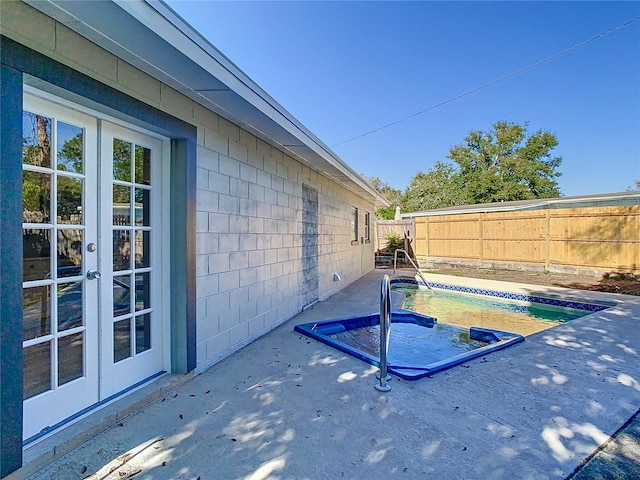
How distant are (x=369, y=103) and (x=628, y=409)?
13.8 m

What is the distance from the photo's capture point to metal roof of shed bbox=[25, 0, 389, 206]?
6.08 feet

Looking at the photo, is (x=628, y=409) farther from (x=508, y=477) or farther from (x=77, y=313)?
(x=77, y=313)

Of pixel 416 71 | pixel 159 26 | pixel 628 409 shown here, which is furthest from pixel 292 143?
pixel 416 71

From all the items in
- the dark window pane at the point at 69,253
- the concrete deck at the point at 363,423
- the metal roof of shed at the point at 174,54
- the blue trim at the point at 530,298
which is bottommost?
the blue trim at the point at 530,298

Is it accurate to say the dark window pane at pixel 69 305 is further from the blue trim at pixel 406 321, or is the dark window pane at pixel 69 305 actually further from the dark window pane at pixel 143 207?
the blue trim at pixel 406 321

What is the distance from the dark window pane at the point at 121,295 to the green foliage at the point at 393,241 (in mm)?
14970

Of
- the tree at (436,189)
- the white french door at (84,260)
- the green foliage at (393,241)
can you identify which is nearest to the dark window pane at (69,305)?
the white french door at (84,260)

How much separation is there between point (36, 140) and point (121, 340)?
1.53 metres

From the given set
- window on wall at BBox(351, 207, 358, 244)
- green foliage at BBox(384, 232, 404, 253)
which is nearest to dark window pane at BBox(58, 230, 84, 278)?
window on wall at BBox(351, 207, 358, 244)

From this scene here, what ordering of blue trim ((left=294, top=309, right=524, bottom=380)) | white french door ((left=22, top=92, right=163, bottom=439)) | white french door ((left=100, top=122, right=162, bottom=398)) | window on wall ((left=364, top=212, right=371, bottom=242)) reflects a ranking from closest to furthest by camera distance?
white french door ((left=22, top=92, right=163, bottom=439))
white french door ((left=100, top=122, right=162, bottom=398))
blue trim ((left=294, top=309, right=524, bottom=380))
window on wall ((left=364, top=212, right=371, bottom=242))

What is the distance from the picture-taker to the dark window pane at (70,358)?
2230 millimetres

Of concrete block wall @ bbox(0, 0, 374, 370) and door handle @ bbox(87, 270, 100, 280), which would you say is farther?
door handle @ bbox(87, 270, 100, 280)

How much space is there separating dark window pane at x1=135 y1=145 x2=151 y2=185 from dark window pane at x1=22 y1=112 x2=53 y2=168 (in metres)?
0.72

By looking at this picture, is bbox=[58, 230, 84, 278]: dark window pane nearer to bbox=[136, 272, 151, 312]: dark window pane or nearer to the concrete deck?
bbox=[136, 272, 151, 312]: dark window pane
